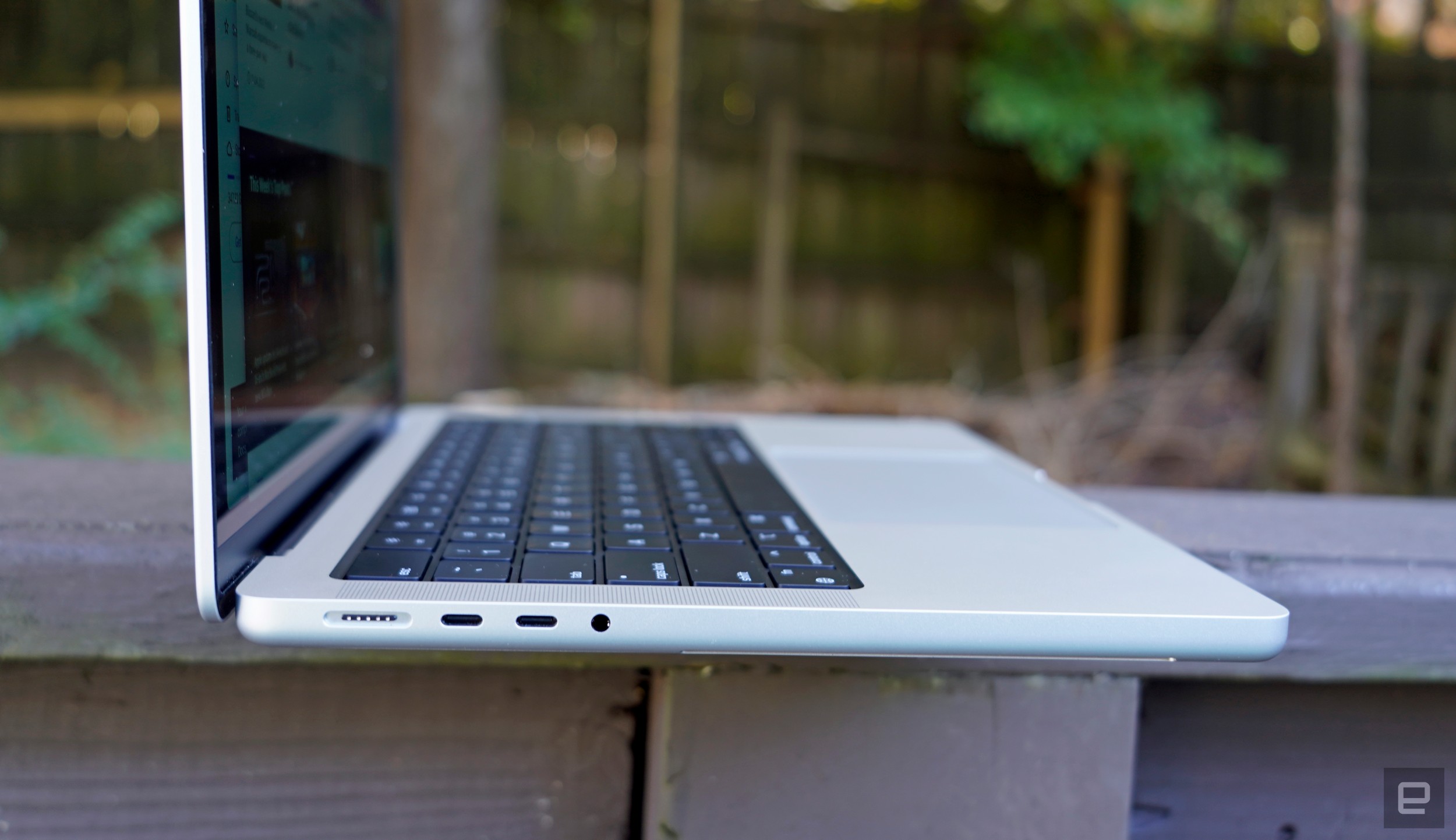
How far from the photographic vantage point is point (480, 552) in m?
0.49

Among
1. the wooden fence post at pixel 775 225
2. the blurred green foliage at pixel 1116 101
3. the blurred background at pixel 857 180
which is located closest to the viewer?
the blurred green foliage at pixel 1116 101

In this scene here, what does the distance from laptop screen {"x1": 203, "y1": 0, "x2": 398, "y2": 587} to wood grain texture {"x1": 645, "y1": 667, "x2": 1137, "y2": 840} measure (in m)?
0.22

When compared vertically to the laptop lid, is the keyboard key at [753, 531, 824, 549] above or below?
below

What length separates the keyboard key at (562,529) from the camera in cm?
53

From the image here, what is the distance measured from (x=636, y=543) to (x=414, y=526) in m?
0.11

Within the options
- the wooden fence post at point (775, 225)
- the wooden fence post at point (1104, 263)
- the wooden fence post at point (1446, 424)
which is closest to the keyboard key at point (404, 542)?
the wooden fence post at point (1446, 424)

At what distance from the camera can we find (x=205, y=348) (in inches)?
16.3

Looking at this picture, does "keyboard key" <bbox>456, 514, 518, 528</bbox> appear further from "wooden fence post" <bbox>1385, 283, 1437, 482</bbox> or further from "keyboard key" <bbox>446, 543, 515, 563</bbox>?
"wooden fence post" <bbox>1385, 283, 1437, 482</bbox>

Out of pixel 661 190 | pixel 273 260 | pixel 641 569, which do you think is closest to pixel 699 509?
pixel 641 569

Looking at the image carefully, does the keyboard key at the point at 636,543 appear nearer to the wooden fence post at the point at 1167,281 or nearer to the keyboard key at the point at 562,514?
the keyboard key at the point at 562,514

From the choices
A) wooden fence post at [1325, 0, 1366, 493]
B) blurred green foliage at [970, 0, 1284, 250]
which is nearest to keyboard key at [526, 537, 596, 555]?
wooden fence post at [1325, 0, 1366, 493]

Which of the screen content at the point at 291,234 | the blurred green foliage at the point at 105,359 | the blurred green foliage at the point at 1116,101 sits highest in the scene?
the blurred green foliage at the point at 1116,101

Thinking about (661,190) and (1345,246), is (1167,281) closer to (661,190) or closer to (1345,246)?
(661,190)

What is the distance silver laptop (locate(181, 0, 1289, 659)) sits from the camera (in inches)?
16.6
